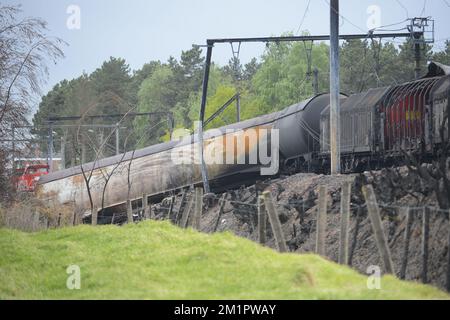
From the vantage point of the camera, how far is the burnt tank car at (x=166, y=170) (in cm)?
3569

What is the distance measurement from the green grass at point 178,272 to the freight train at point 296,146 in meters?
9.78

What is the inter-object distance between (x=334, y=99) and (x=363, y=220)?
7.88 meters

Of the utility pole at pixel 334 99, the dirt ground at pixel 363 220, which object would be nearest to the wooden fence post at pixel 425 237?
the dirt ground at pixel 363 220

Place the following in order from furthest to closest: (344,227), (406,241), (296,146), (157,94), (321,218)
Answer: (157,94) < (296,146) < (321,218) < (344,227) < (406,241)

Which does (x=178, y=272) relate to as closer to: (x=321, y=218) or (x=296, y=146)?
(x=321, y=218)

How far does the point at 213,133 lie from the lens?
37469mm

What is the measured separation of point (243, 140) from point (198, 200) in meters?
15.9

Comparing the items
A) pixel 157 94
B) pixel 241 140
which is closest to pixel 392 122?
pixel 241 140

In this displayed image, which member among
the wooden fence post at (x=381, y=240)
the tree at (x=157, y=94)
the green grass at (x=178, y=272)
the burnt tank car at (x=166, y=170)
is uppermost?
the tree at (x=157, y=94)

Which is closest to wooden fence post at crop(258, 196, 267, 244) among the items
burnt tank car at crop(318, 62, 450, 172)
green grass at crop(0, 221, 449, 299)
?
green grass at crop(0, 221, 449, 299)

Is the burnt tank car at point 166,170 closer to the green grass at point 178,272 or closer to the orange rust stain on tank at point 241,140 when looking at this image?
the orange rust stain on tank at point 241,140

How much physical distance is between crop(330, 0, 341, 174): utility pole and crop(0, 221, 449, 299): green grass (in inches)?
356

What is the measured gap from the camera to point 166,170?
1483 inches
